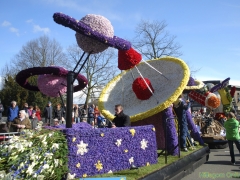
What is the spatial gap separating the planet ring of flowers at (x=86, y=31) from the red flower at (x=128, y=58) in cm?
168

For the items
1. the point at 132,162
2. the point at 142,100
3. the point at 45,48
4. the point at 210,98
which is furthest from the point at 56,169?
the point at 45,48

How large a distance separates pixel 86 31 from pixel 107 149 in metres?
2.34

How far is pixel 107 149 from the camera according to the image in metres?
5.38

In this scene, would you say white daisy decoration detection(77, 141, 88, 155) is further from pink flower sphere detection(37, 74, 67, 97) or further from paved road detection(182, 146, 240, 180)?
paved road detection(182, 146, 240, 180)

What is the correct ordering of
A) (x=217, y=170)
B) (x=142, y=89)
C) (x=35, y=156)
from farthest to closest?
(x=142, y=89) < (x=217, y=170) < (x=35, y=156)

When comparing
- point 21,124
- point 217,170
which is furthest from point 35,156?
point 217,170

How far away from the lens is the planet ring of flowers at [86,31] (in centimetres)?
523

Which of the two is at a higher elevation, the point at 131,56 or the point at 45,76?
the point at 131,56

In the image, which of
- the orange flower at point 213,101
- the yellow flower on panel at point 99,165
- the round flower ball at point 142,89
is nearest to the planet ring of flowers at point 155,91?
the round flower ball at point 142,89

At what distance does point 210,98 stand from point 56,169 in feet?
45.6

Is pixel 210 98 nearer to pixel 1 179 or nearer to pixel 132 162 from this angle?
pixel 132 162

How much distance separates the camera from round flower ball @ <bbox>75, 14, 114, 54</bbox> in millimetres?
5684

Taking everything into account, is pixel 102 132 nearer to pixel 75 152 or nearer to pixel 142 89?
pixel 75 152

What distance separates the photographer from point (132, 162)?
5.92 metres
